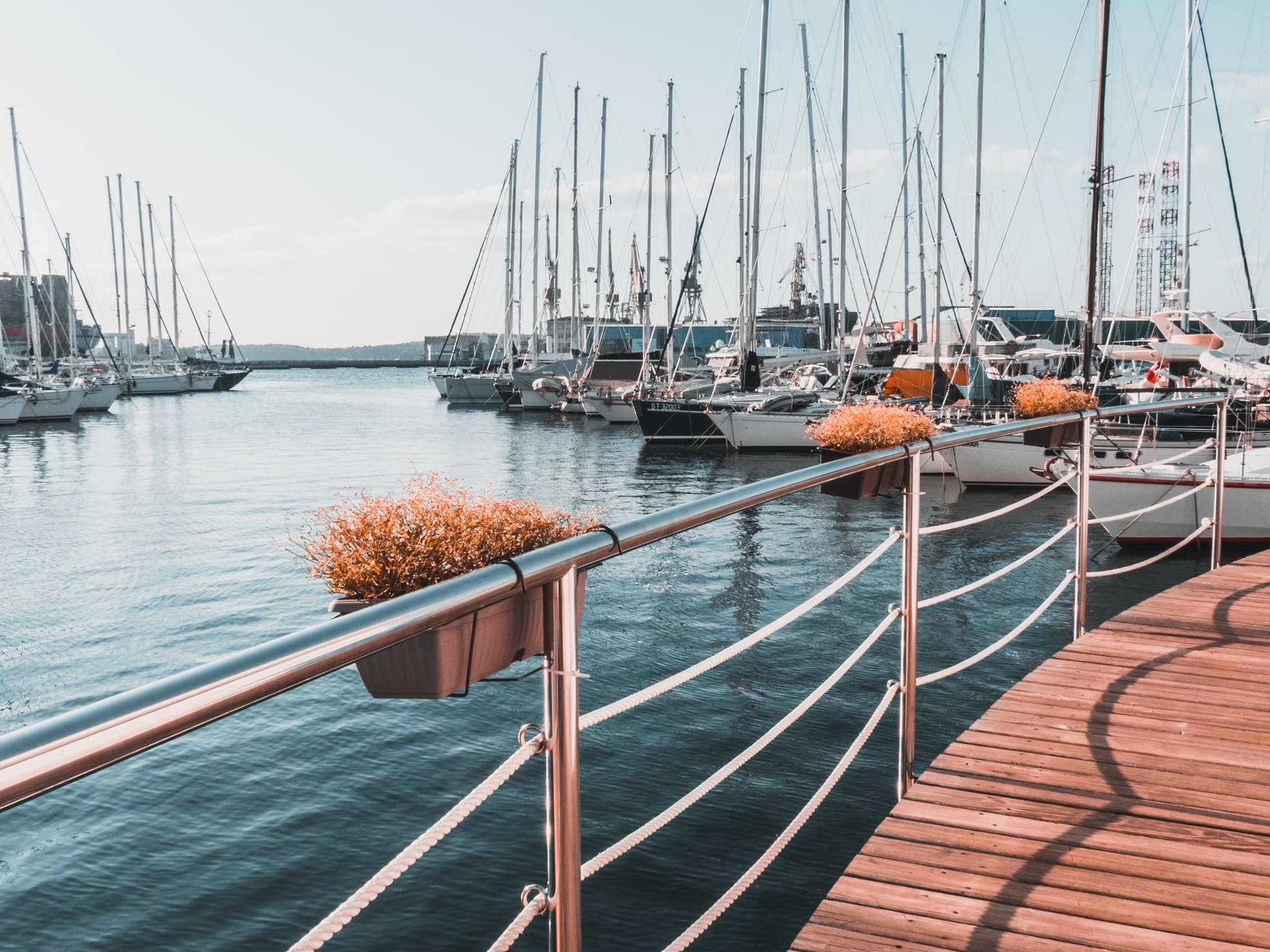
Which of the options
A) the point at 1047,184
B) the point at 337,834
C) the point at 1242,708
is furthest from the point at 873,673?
the point at 1047,184

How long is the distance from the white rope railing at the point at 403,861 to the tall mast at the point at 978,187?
1031 inches


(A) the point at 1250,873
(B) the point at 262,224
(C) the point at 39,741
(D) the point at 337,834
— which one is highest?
(B) the point at 262,224

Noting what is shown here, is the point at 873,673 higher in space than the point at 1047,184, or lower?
lower

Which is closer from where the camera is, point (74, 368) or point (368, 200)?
point (74, 368)

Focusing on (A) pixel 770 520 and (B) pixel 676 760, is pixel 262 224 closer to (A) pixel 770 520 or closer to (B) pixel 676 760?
(A) pixel 770 520

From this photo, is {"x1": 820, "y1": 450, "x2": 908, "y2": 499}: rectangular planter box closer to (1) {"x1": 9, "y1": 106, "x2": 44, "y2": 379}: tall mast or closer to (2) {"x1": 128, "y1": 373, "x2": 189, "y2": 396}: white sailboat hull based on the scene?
(1) {"x1": 9, "y1": 106, "x2": 44, "y2": 379}: tall mast

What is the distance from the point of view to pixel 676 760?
7.64 m

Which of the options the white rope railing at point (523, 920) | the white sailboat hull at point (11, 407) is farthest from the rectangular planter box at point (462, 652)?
the white sailboat hull at point (11, 407)

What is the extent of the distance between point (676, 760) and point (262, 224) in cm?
7477

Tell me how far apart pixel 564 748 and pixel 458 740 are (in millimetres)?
6892

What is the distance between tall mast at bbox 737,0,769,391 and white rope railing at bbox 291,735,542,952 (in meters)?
30.4

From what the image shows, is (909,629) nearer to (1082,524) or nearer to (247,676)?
(1082,524)

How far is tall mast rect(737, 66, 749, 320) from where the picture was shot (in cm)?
3341

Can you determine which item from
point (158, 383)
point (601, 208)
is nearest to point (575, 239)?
point (601, 208)
